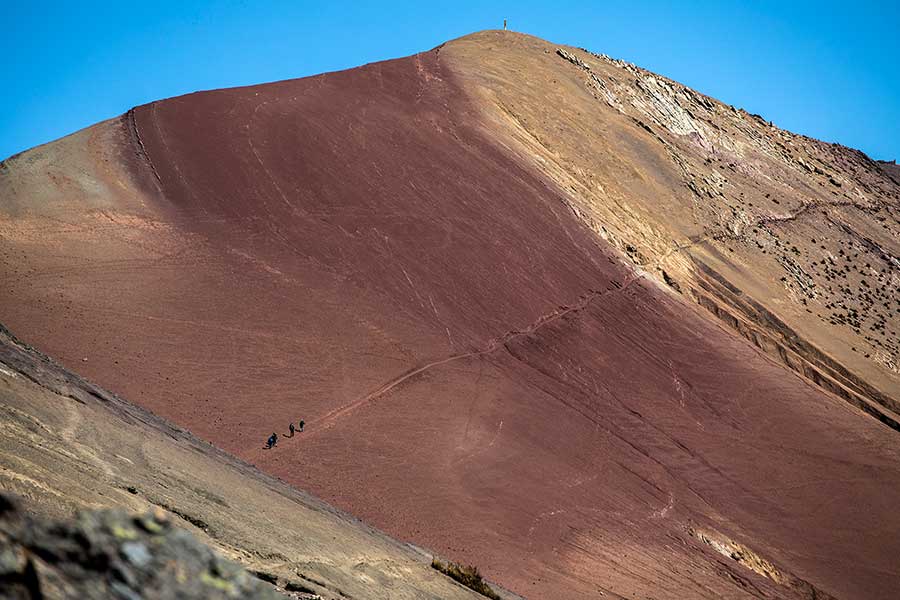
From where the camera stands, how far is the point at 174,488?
11961 mm

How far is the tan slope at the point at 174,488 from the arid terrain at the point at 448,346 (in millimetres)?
105

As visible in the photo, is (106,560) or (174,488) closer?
(106,560)

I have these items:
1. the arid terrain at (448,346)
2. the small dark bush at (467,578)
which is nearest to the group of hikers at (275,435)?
the arid terrain at (448,346)

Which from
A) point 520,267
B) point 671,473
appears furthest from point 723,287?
point 671,473

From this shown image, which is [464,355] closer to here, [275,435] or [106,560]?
[275,435]

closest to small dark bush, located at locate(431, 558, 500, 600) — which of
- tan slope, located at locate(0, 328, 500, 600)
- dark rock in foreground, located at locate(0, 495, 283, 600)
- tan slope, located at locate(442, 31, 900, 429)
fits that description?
tan slope, located at locate(0, 328, 500, 600)

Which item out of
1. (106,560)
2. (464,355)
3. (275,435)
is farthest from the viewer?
(464,355)

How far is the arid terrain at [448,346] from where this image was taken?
20.8m

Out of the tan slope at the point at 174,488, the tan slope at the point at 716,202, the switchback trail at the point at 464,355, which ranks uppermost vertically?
the tan slope at the point at 716,202

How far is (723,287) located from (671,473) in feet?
42.9

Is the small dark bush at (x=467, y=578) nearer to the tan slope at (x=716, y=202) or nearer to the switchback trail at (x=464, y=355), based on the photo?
the switchback trail at (x=464, y=355)

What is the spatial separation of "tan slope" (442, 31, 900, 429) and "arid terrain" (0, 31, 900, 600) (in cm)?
27

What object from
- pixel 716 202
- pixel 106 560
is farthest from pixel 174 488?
pixel 716 202

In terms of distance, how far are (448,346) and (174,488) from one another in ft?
52.6
